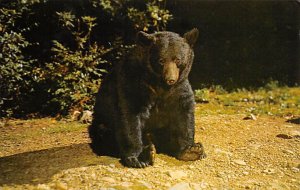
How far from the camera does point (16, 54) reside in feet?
24.9

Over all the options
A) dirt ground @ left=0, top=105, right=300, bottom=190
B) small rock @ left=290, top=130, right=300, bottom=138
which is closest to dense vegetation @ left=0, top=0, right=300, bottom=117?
dirt ground @ left=0, top=105, right=300, bottom=190

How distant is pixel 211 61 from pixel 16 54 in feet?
17.7

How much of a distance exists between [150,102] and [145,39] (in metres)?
0.72

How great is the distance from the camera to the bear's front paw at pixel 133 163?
470 centimetres

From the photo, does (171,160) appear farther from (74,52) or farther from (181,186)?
(74,52)

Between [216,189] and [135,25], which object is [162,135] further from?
[135,25]

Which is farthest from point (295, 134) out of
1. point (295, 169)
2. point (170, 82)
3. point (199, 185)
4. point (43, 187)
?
point (43, 187)

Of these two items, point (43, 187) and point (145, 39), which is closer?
point (43, 187)

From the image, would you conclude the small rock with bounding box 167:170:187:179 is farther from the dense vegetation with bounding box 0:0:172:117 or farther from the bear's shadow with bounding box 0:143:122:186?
the dense vegetation with bounding box 0:0:172:117

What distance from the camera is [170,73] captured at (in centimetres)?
438

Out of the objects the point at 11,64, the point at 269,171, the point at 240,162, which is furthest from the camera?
the point at 11,64

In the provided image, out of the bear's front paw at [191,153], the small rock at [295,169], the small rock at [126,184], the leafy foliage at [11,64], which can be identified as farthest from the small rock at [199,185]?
the leafy foliage at [11,64]

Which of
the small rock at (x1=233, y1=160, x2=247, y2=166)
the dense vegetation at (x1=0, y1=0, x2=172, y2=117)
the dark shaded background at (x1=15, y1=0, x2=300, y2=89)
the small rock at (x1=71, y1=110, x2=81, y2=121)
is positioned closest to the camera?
the small rock at (x1=233, y1=160, x2=247, y2=166)

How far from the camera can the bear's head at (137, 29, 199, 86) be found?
14.5 feet
